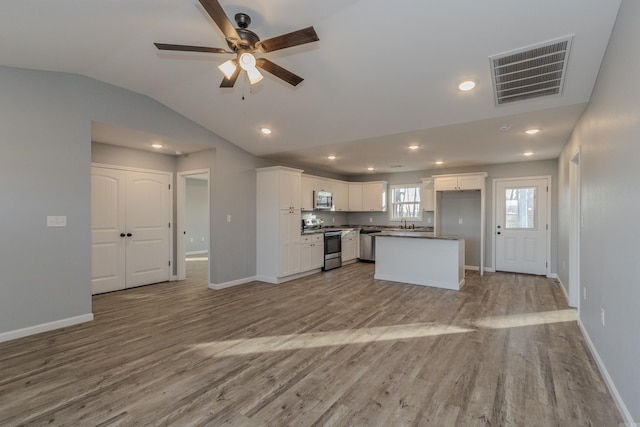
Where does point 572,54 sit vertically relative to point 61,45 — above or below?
below

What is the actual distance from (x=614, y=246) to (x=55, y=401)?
4.11 meters

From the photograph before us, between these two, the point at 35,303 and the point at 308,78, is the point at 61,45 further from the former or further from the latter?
the point at 35,303

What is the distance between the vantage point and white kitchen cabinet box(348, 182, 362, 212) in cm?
849

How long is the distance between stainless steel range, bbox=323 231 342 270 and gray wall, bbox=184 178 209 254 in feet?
13.7

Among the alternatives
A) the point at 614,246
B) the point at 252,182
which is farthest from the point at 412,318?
the point at 252,182

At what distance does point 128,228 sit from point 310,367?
14.3 feet

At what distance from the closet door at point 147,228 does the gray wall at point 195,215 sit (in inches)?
133

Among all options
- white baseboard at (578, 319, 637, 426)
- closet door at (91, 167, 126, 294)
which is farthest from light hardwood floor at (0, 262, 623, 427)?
closet door at (91, 167, 126, 294)

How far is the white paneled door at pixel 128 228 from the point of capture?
4.86m

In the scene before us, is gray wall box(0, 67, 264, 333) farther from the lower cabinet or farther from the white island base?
the white island base

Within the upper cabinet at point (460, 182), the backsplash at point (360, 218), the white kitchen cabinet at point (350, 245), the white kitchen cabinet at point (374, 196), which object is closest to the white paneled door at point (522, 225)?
the upper cabinet at point (460, 182)

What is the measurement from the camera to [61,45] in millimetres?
2846

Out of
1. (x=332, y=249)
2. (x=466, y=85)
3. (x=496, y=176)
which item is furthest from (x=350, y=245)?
(x=466, y=85)

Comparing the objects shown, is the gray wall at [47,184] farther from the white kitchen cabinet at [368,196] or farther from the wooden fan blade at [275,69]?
the white kitchen cabinet at [368,196]
